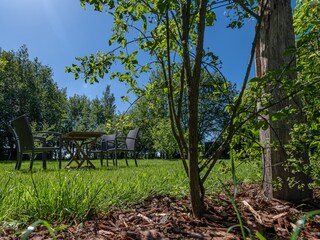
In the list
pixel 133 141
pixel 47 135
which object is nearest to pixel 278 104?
pixel 133 141

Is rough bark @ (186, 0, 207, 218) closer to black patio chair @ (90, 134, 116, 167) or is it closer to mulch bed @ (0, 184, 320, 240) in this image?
mulch bed @ (0, 184, 320, 240)

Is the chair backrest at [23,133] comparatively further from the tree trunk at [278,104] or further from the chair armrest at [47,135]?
the tree trunk at [278,104]

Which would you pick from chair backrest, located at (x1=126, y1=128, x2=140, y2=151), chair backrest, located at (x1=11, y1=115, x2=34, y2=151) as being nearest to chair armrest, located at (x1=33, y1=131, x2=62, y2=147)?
chair backrest, located at (x1=11, y1=115, x2=34, y2=151)

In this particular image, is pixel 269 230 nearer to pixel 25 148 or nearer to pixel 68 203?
pixel 68 203

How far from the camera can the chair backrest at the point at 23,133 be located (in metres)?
5.63

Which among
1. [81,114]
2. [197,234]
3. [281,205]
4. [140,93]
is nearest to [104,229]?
[197,234]

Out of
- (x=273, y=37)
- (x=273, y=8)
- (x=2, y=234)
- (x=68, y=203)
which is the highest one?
(x=273, y=8)

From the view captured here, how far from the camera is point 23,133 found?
5754 mm

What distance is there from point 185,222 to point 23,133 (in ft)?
16.4

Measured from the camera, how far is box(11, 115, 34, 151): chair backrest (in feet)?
18.5

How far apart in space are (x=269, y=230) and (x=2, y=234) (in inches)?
54.0

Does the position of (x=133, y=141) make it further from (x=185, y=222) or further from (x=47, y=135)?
(x=47, y=135)

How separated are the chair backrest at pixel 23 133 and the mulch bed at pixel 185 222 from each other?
4281 mm

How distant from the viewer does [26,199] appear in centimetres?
179
